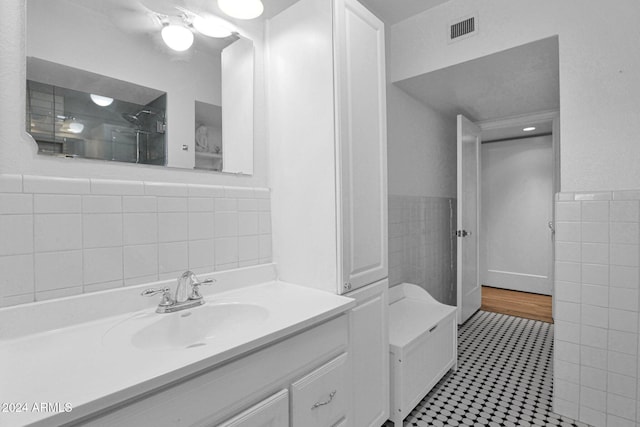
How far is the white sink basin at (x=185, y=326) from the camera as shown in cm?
98

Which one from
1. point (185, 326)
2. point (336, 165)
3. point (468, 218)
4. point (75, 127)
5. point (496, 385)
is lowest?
point (496, 385)

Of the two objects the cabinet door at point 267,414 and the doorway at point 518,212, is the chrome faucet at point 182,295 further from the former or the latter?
the doorway at point 518,212

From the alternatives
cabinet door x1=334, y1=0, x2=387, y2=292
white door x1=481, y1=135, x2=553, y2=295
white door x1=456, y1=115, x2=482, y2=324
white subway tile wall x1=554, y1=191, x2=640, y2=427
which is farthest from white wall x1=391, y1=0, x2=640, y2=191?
white door x1=481, y1=135, x2=553, y2=295

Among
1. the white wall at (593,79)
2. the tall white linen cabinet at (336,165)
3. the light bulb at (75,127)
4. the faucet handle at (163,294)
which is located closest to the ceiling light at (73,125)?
the light bulb at (75,127)

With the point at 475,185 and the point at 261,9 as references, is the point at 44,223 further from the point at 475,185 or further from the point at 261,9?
the point at 475,185

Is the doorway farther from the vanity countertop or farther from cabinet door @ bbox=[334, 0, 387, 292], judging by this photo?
the vanity countertop

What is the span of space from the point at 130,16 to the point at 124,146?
0.50 meters

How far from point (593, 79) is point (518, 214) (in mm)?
2984

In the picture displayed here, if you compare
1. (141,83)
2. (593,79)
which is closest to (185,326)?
(141,83)

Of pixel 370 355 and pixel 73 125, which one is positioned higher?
pixel 73 125

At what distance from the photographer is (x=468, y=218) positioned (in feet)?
10.4

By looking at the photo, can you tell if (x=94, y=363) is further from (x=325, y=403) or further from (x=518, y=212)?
(x=518, y=212)

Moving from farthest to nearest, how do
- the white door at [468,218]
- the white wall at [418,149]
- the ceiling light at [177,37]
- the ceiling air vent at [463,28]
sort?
the white door at [468,218], the white wall at [418,149], the ceiling air vent at [463,28], the ceiling light at [177,37]

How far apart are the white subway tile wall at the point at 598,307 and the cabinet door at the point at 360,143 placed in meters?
1.03
